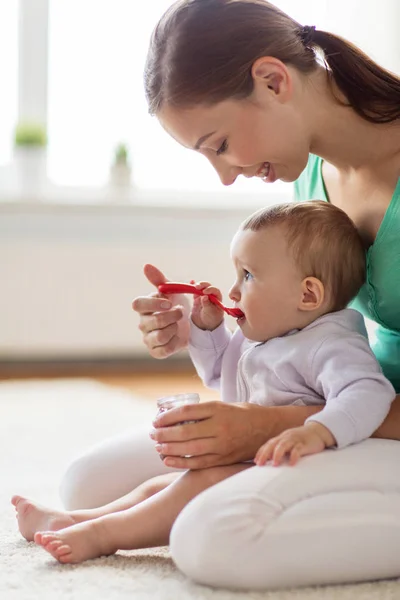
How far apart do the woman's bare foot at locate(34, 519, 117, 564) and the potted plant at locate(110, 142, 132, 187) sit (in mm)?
2814

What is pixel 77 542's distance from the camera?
4.02ft

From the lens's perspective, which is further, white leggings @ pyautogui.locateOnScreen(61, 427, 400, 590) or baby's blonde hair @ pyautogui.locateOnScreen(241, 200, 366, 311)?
baby's blonde hair @ pyautogui.locateOnScreen(241, 200, 366, 311)

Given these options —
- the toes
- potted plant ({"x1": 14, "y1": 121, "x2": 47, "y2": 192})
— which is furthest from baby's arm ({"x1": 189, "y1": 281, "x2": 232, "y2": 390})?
potted plant ({"x1": 14, "y1": 121, "x2": 47, "y2": 192})

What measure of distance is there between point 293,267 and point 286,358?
0.45ft

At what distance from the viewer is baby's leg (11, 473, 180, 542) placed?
1.35 meters

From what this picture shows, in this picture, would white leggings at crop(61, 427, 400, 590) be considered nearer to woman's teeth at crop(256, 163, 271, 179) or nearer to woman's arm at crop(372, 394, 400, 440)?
woman's arm at crop(372, 394, 400, 440)

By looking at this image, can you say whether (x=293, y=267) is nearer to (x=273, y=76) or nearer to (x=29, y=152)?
(x=273, y=76)

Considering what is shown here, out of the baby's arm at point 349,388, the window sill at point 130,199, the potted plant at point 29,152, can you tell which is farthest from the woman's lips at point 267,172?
the potted plant at point 29,152

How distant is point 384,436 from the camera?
1.28 metres

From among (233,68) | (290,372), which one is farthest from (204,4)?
(290,372)

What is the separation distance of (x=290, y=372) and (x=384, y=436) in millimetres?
164

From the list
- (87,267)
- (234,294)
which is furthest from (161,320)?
(87,267)

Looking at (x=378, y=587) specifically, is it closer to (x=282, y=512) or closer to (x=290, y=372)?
(x=282, y=512)

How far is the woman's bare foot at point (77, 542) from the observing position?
1.21 metres
